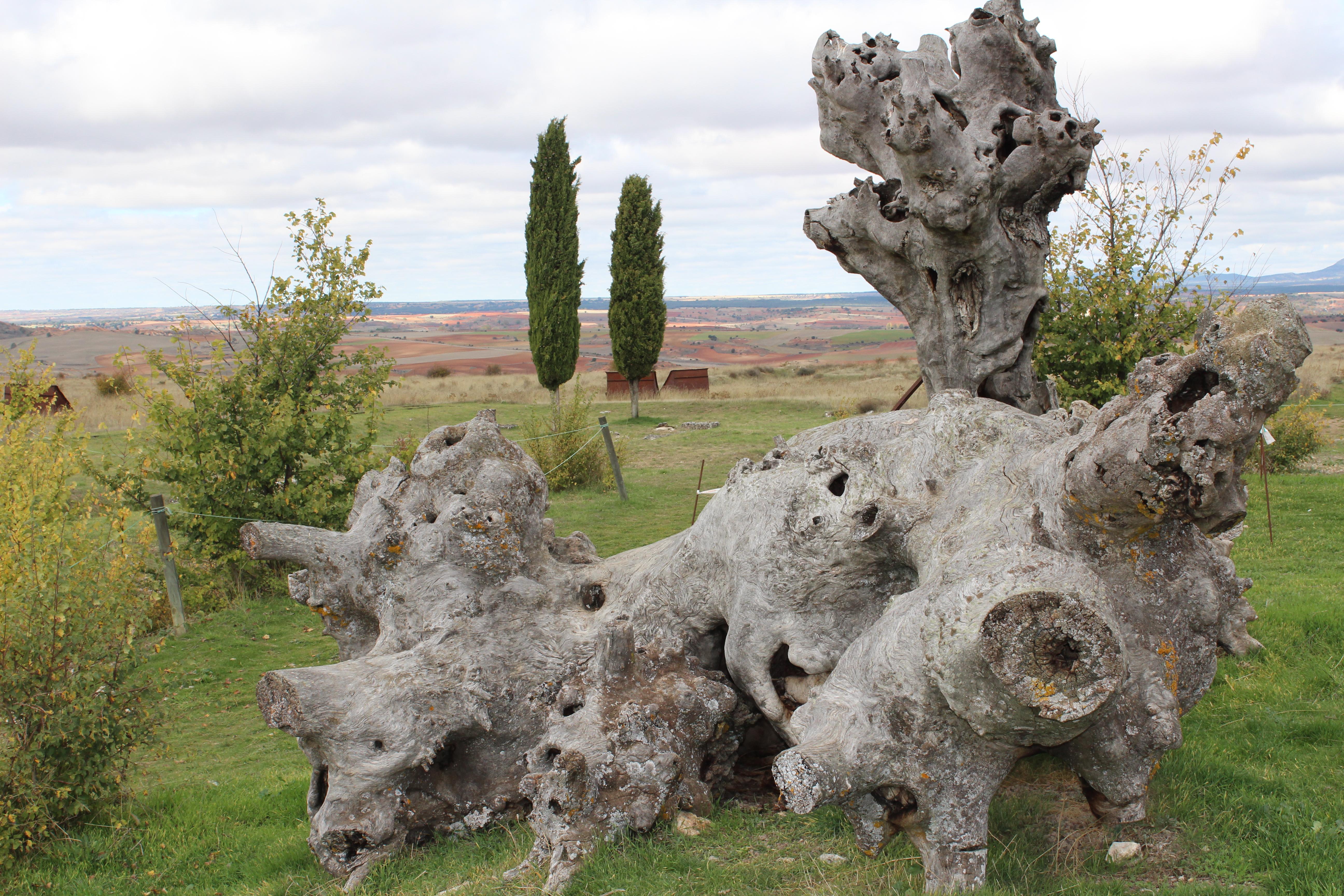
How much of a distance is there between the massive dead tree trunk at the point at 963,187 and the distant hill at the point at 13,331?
103 meters

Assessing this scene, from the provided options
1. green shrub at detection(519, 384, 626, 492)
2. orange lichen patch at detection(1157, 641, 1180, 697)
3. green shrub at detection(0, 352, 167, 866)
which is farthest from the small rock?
green shrub at detection(519, 384, 626, 492)

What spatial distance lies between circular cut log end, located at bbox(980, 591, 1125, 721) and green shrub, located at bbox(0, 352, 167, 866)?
5.27 metres

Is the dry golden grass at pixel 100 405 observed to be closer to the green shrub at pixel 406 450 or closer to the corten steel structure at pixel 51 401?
the corten steel structure at pixel 51 401

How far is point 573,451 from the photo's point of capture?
57.3ft

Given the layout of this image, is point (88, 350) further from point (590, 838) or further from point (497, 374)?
point (590, 838)

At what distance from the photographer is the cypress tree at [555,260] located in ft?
92.7

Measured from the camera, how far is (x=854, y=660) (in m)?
4.39

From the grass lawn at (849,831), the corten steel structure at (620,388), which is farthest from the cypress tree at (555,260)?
the grass lawn at (849,831)

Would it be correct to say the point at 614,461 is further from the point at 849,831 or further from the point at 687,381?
the point at 687,381

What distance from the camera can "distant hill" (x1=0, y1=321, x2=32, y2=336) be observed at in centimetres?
9275

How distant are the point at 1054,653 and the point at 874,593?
5.04 feet

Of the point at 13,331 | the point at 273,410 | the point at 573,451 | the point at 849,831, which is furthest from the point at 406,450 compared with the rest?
the point at 13,331

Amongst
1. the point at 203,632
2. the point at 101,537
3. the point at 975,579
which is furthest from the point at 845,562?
the point at 203,632

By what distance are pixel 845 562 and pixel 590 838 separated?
1.87m
